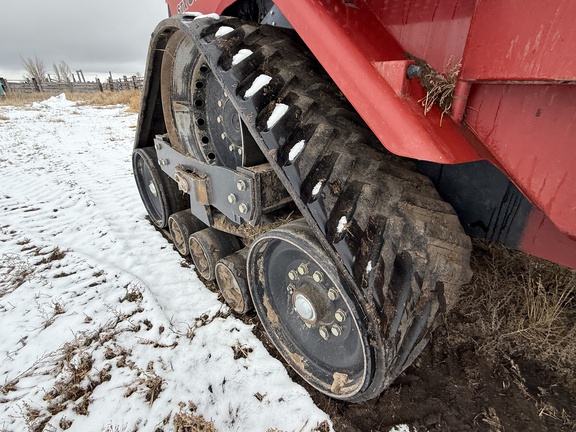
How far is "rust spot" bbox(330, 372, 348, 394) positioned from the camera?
1.55 metres

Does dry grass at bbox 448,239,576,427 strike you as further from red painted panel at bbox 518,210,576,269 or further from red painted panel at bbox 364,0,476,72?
red painted panel at bbox 364,0,476,72

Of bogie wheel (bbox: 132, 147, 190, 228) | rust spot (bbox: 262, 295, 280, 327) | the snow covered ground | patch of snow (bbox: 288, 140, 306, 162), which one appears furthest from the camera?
bogie wheel (bbox: 132, 147, 190, 228)

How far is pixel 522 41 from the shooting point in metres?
0.75

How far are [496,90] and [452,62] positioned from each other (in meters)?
0.22

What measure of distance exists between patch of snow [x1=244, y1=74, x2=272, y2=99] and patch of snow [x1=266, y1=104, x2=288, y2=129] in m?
0.13

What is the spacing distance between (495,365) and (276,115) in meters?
1.82

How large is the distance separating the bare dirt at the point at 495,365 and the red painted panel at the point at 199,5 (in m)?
2.25

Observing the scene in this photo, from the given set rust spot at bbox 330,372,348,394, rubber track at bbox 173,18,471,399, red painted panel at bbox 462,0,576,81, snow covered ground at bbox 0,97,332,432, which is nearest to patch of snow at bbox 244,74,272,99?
rubber track at bbox 173,18,471,399

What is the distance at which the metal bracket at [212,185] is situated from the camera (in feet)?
5.79

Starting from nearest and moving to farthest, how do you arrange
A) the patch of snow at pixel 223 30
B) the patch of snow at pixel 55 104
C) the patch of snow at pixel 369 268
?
the patch of snow at pixel 369 268 → the patch of snow at pixel 223 30 → the patch of snow at pixel 55 104

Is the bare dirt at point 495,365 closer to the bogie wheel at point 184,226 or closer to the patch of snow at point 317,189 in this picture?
the patch of snow at point 317,189

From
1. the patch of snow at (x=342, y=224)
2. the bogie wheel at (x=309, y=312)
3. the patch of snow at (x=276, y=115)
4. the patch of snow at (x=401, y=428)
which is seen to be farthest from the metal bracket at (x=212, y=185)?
the patch of snow at (x=401, y=428)

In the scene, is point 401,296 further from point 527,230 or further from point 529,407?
point 529,407

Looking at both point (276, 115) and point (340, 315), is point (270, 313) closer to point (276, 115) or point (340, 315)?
point (340, 315)
